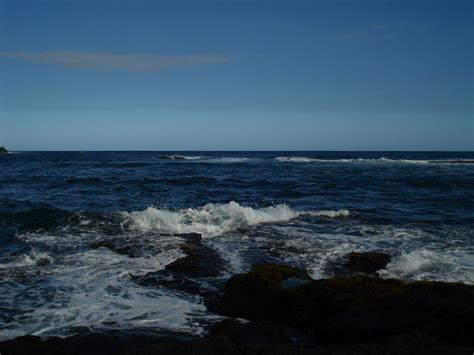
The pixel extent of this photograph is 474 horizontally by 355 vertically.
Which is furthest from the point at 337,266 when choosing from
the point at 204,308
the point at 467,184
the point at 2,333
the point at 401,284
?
the point at 467,184

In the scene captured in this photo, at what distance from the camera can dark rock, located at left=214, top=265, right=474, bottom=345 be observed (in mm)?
4758

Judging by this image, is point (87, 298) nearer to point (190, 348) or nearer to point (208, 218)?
point (190, 348)

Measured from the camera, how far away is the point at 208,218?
53.4 ft

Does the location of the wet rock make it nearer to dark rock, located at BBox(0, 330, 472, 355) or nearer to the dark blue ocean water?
the dark blue ocean water

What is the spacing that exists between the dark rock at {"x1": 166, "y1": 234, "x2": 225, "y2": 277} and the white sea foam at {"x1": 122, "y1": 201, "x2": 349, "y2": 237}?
2.80 meters

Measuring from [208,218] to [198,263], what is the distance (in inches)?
264

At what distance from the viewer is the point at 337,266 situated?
973 centimetres

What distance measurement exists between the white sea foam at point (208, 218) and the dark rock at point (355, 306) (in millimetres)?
6971

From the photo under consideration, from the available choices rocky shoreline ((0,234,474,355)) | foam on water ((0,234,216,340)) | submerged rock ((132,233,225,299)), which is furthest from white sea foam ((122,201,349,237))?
rocky shoreline ((0,234,474,355))

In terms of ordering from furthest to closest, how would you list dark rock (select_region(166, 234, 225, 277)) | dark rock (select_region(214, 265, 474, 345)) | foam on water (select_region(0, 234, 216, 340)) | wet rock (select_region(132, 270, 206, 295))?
dark rock (select_region(166, 234, 225, 277)) < wet rock (select_region(132, 270, 206, 295)) < foam on water (select_region(0, 234, 216, 340)) < dark rock (select_region(214, 265, 474, 345))

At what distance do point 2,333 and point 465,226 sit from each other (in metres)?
14.2

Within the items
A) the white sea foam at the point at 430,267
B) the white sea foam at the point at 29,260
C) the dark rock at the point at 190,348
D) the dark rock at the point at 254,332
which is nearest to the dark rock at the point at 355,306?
the dark rock at the point at 190,348

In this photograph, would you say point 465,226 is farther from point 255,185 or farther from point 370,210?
point 255,185

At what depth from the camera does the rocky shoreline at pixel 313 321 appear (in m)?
4.38
